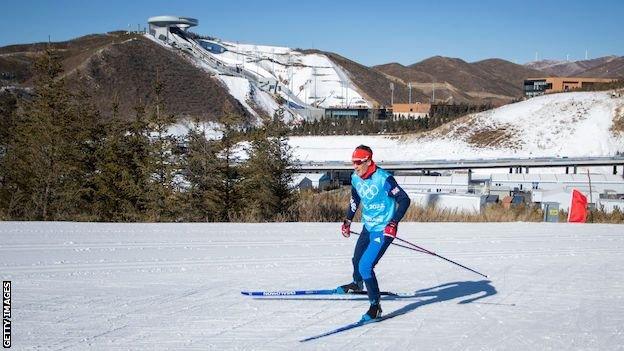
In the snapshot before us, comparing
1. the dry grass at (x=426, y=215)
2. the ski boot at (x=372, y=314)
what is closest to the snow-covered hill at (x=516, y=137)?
the dry grass at (x=426, y=215)

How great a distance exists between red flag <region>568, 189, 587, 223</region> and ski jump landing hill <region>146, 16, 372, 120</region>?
3873 inches

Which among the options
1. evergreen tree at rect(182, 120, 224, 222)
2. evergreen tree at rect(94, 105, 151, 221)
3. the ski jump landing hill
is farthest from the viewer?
the ski jump landing hill

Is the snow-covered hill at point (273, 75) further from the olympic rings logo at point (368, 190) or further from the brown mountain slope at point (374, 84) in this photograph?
the olympic rings logo at point (368, 190)

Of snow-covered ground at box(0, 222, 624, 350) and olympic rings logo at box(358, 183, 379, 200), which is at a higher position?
olympic rings logo at box(358, 183, 379, 200)

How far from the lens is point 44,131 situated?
23.9 m

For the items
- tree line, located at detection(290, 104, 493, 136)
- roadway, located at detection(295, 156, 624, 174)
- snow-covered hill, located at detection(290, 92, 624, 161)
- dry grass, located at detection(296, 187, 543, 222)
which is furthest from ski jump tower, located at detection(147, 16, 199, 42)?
dry grass, located at detection(296, 187, 543, 222)

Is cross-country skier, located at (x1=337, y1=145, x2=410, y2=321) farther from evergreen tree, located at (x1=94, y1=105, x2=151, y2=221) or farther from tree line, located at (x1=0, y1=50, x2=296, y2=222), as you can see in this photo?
evergreen tree, located at (x1=94, y1=105, x2=151, y2=221)

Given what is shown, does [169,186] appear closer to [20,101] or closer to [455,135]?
[20,101]

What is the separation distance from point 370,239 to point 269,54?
161 metres

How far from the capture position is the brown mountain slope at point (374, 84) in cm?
15388

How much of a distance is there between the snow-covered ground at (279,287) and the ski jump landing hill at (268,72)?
4036 inches

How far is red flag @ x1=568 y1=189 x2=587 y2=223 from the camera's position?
16969mm

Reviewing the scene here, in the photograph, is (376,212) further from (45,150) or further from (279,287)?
(45,150)

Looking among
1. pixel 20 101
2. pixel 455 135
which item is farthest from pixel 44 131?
pixel 455 135
